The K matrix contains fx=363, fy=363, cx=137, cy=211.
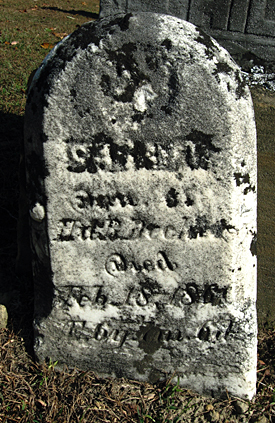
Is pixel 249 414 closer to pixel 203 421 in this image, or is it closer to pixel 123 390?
pixel 203 421

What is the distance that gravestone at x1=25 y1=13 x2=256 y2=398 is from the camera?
1.57 meters

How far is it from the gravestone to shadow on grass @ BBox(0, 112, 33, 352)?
39cm

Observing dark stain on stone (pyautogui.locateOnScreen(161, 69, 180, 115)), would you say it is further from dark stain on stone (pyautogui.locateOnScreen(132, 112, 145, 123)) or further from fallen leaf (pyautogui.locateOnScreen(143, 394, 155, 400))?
fallen leaf (pyautogui.locateOnScreen(143, 394, 155, 400))

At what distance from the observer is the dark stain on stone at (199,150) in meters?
1.60

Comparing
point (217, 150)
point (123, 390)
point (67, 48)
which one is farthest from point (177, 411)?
point (67, 48)

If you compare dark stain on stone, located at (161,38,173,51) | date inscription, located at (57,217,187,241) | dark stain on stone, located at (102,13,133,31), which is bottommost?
date inscription, located at (57,217,187,241)

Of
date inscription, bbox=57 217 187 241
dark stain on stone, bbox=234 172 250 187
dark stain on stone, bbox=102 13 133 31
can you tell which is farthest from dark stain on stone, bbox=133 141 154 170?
dark stain on stone, bbox=102 13 133 31

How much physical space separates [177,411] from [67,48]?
6.13 feet

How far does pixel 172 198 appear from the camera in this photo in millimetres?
1688

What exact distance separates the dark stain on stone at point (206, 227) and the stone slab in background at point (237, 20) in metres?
1.11

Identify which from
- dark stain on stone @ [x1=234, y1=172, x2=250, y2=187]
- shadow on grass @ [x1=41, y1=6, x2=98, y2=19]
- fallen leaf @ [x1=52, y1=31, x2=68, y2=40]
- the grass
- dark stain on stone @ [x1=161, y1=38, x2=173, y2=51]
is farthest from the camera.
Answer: shadow on grass @ [x1=41, y1=6, x2=98, y2=19]

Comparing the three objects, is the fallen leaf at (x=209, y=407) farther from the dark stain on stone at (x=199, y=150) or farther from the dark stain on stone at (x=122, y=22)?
the dark stain on stone at (x=122, y=22)

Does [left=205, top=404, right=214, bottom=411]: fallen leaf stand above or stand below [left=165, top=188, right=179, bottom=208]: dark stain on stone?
below

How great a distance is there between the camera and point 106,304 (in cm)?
187
